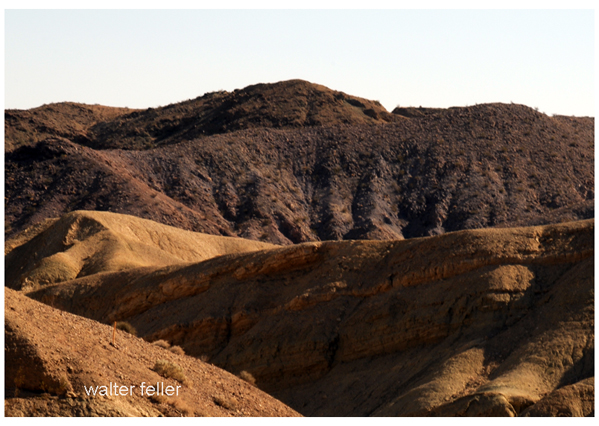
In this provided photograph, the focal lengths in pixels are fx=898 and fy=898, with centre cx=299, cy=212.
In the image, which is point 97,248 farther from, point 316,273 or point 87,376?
point 87,376

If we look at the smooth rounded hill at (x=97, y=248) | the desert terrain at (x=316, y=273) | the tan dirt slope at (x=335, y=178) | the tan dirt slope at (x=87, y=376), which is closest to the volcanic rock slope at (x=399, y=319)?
the desert terrain at (x=316, y=273)

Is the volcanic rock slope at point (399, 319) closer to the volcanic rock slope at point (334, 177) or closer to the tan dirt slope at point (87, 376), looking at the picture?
the tan dirt slope at point (87, 376)

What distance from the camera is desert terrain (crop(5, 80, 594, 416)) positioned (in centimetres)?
1773

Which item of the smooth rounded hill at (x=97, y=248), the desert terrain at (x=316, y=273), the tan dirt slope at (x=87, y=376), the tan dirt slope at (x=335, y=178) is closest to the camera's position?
the tan dirt slope at (x=87, y=376)

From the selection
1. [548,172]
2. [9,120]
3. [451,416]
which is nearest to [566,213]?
[548,172]

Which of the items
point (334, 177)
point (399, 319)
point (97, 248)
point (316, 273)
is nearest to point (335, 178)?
point (334, 177)

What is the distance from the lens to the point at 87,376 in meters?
14.5

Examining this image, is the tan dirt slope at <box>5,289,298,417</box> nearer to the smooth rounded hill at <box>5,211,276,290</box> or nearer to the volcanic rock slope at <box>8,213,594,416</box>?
the volcanic rock slope at <box>8,213,594,416</box>

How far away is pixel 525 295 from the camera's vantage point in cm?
2481

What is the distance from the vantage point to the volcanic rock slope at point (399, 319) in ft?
68.9

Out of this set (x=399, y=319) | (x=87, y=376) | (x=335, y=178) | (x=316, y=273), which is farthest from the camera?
(x=335, y=178)

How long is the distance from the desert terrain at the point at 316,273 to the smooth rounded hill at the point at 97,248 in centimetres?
13

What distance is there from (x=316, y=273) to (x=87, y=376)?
52.6 feet

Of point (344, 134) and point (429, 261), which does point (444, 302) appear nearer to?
point (429, 261)
